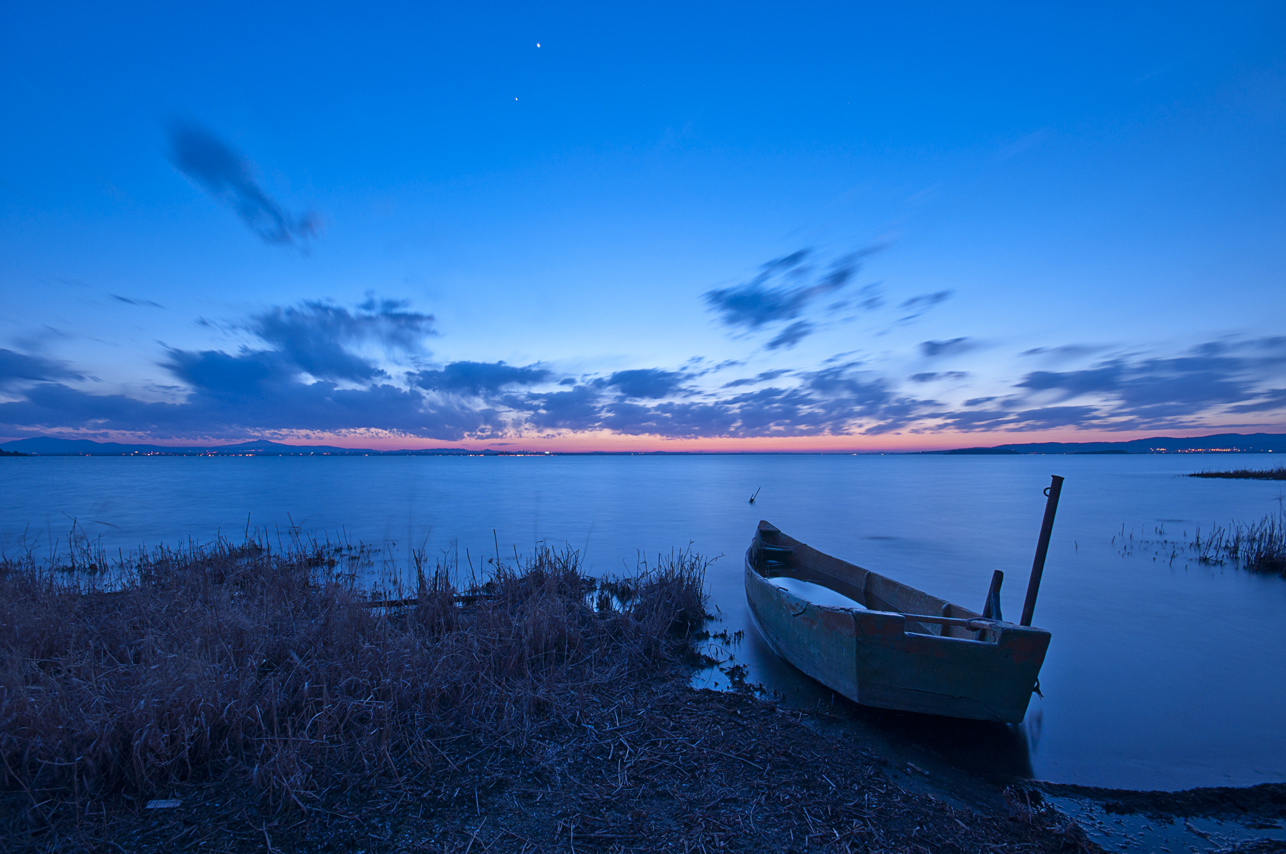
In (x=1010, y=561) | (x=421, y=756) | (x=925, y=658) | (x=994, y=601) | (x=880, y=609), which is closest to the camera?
(x=421, y=756)

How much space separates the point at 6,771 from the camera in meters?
3.97

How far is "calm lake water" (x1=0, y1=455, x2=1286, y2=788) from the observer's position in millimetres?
6578

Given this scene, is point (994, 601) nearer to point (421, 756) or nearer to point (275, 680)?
point (421, 756)

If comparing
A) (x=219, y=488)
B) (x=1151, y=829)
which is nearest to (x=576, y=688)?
(x=1151, y=829)

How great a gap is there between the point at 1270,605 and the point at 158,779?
1995cm

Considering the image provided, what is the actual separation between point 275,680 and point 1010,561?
21.3m

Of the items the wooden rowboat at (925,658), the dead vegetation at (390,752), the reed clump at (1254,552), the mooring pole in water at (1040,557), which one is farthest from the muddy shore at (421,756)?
the reed clump at (1254,552)

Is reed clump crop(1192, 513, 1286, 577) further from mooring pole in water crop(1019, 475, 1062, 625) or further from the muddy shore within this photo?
the muddy shore

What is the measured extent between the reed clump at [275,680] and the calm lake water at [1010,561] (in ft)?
10.5

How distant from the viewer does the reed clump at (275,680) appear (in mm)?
4176

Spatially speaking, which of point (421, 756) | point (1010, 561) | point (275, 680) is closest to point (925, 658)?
point (421, 756)

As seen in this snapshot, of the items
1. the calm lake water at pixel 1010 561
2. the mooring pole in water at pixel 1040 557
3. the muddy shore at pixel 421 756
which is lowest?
the calm lake water at pixel 1010 561

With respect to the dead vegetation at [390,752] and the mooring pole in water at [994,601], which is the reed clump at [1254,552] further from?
the dead vegetation at [390,752]

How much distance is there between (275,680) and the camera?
5266 mm
